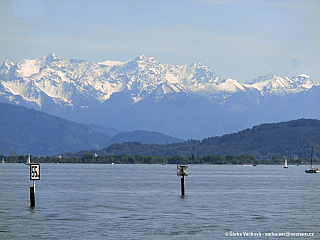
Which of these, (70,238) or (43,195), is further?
(43,195)

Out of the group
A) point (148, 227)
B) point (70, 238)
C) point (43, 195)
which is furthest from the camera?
point (43, 195)

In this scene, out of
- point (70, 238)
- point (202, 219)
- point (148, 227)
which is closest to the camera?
point (70, 238)

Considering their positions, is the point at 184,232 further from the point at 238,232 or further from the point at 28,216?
the point at 28,216

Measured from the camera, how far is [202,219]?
85812 mm

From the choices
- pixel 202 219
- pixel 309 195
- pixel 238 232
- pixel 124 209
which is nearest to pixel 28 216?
pixel 124 209

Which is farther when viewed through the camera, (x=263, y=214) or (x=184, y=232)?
(x=263, y=214)

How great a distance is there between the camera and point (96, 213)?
92.1 metres

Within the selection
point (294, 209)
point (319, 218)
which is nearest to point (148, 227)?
point (319, 218)

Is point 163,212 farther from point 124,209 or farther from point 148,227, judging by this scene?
point 148,227

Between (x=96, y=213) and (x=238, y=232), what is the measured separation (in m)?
24.1

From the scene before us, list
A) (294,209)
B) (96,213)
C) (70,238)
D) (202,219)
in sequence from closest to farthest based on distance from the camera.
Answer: (70,238) → (202,219) → (96,213) → (294,209)

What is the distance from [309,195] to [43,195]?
47334 millimetres

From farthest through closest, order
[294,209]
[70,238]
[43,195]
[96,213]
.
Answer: [43,195]
[294,209]
[96,213]
[70,238]

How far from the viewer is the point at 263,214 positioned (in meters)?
90.9
